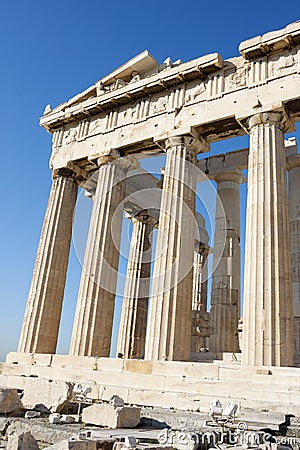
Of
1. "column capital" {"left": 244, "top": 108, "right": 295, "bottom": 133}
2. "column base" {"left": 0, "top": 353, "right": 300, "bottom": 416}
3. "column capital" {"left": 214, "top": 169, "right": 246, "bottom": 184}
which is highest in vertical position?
"column capital" {"left": 214, "top": 169, "right": 246, "bottom": 184}

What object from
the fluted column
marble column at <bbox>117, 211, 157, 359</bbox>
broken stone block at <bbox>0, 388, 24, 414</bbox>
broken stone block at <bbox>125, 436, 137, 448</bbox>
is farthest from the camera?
the fluted column

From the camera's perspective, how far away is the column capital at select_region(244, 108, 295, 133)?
1906cm

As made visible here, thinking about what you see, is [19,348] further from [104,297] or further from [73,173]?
[73,173]

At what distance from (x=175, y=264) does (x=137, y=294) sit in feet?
38.4

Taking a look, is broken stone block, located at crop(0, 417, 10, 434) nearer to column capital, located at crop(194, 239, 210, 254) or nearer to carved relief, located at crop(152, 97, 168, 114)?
carved relief, located at crop(152, 97, 168, 114)

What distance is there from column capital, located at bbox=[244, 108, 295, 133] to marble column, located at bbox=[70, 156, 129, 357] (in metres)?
7.88

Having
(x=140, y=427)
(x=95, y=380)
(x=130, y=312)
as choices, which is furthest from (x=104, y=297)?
(x=140, y=427)

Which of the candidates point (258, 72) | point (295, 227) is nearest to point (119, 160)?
point (258, 72)

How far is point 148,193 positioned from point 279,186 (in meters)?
14.5

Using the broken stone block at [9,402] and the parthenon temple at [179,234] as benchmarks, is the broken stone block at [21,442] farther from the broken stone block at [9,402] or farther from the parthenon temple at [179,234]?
the parthenon temple at [179,234]

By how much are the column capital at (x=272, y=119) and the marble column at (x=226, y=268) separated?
784 cm

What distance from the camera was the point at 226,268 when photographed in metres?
26.4

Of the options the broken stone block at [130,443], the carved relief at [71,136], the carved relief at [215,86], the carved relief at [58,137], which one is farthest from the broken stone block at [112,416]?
the carved relief at [58,137]

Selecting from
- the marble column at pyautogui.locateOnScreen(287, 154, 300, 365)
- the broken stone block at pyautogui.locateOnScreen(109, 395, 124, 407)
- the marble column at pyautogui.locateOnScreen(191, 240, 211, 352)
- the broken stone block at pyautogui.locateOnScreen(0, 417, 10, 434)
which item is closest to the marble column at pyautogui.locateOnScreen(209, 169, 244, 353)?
the marble column at pyautogui.locateOnScreen(287, 154, 300, 365)
